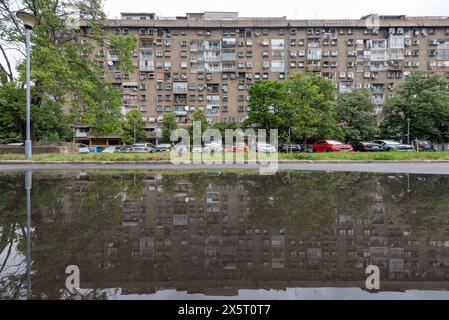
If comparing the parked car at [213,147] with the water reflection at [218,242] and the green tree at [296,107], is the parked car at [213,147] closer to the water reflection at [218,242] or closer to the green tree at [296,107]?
the green tree at [296,107]

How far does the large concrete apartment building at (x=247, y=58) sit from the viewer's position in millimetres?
68562

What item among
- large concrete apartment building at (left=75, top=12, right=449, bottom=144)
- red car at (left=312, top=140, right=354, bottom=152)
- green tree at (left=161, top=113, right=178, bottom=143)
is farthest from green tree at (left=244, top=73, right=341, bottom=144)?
large concrete apartment building at (left=75, top=12, right=449, bottom=144)

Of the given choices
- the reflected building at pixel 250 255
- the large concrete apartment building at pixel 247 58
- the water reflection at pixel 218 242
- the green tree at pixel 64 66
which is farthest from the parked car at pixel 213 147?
the large concrete apartment building at pixel 247 58

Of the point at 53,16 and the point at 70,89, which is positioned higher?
the point at 53,16

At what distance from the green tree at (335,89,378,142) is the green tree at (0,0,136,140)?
3389cm

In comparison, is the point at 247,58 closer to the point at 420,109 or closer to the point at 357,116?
the point at 357,116

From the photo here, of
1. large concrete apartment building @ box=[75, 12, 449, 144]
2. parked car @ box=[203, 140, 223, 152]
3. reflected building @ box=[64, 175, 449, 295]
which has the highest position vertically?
large concrete apartment building @ box=[75, 12, 449, 144]

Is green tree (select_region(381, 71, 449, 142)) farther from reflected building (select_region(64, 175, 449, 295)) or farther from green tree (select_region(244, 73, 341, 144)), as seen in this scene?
reflected building (select_region(64, 175, 449, 295))

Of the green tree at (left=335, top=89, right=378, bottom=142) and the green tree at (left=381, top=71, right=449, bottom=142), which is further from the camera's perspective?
the green tree at (left=335, top=89, right=378, bottom=142)

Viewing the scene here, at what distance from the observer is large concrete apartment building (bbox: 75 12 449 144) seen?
68.6 metres

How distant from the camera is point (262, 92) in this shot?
4241 centimetres
